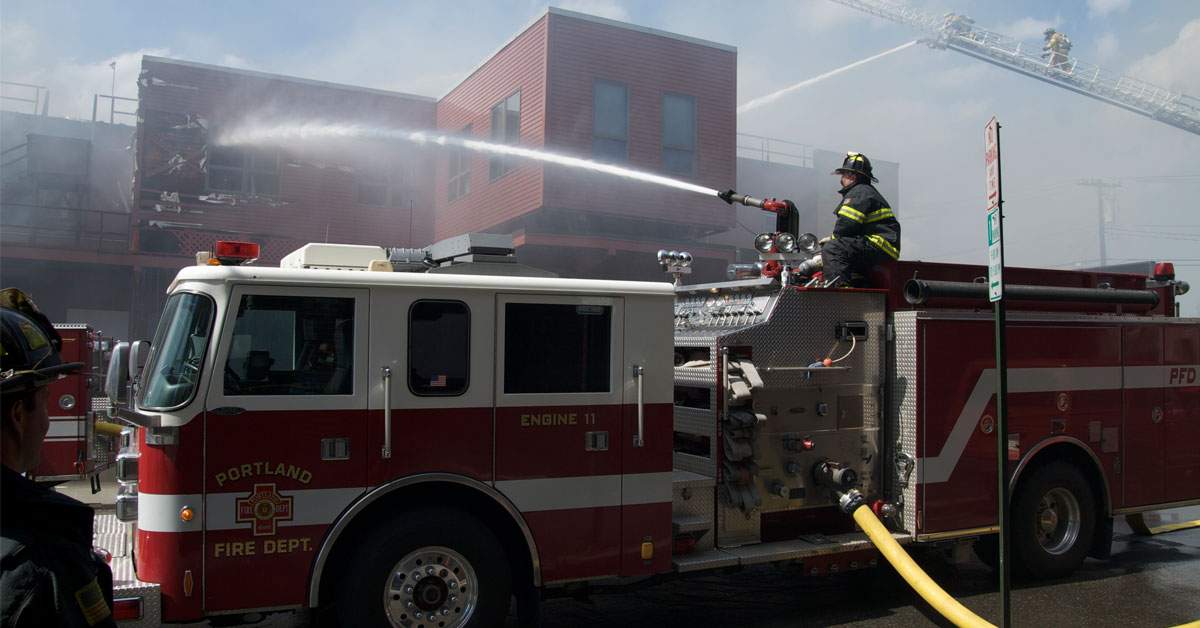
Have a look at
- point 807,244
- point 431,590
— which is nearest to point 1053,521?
point 807,244

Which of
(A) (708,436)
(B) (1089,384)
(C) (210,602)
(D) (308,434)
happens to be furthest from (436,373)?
(B) (1089,384)

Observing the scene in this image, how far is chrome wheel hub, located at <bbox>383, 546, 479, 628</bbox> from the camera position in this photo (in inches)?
178

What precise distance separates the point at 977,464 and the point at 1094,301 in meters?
1.87

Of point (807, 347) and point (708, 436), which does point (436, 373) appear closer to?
point (708, 436)

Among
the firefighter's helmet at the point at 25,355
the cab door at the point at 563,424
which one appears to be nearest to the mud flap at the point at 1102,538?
the cab door at the point at 563,424

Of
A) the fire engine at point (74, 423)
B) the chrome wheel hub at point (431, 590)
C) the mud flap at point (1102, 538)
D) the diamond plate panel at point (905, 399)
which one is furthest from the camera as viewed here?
the fire engine at point (74, 423)

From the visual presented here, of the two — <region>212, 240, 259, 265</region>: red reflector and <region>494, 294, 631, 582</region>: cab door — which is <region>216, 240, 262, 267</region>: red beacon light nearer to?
<region>212, 240, 259, 265</region>: red reflector

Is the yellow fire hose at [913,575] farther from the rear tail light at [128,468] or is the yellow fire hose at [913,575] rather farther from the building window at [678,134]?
the building window at [678,134]

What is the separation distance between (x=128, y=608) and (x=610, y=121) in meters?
16.7

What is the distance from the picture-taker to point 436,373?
4.77 metres

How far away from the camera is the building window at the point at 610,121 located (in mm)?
19359

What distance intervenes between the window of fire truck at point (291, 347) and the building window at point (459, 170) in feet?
58.1

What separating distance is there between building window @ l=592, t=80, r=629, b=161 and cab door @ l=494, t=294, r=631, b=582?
48.0 feet

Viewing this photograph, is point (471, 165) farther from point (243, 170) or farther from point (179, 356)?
point (179, 356)
